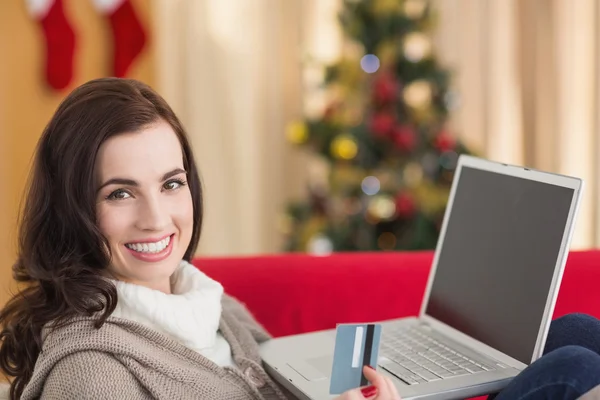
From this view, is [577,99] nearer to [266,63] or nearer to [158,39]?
[266,63]

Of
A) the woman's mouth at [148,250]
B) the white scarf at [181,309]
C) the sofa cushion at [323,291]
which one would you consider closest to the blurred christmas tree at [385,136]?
the sofa cushion at [323,291]

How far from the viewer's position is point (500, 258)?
1.38 m

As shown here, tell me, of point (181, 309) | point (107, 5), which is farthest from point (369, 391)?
point (107, 5)

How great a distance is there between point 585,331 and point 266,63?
9.69 ft

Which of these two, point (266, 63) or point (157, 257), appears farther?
point (266, 63)

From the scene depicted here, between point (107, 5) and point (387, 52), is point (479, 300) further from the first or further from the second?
point (107, 5)

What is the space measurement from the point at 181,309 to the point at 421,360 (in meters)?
0.42

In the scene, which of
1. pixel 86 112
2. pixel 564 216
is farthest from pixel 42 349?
pixel 564 216

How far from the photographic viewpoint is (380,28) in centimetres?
323

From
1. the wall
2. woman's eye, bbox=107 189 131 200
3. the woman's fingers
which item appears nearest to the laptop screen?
the woman's fingers

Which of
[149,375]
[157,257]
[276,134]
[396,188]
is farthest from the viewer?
[276,134]

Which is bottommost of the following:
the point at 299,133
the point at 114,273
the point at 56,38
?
the point at 114,273

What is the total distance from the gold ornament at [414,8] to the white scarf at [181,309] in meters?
2.13

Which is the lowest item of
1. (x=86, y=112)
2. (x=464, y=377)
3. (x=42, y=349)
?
(x=464, y=377)
